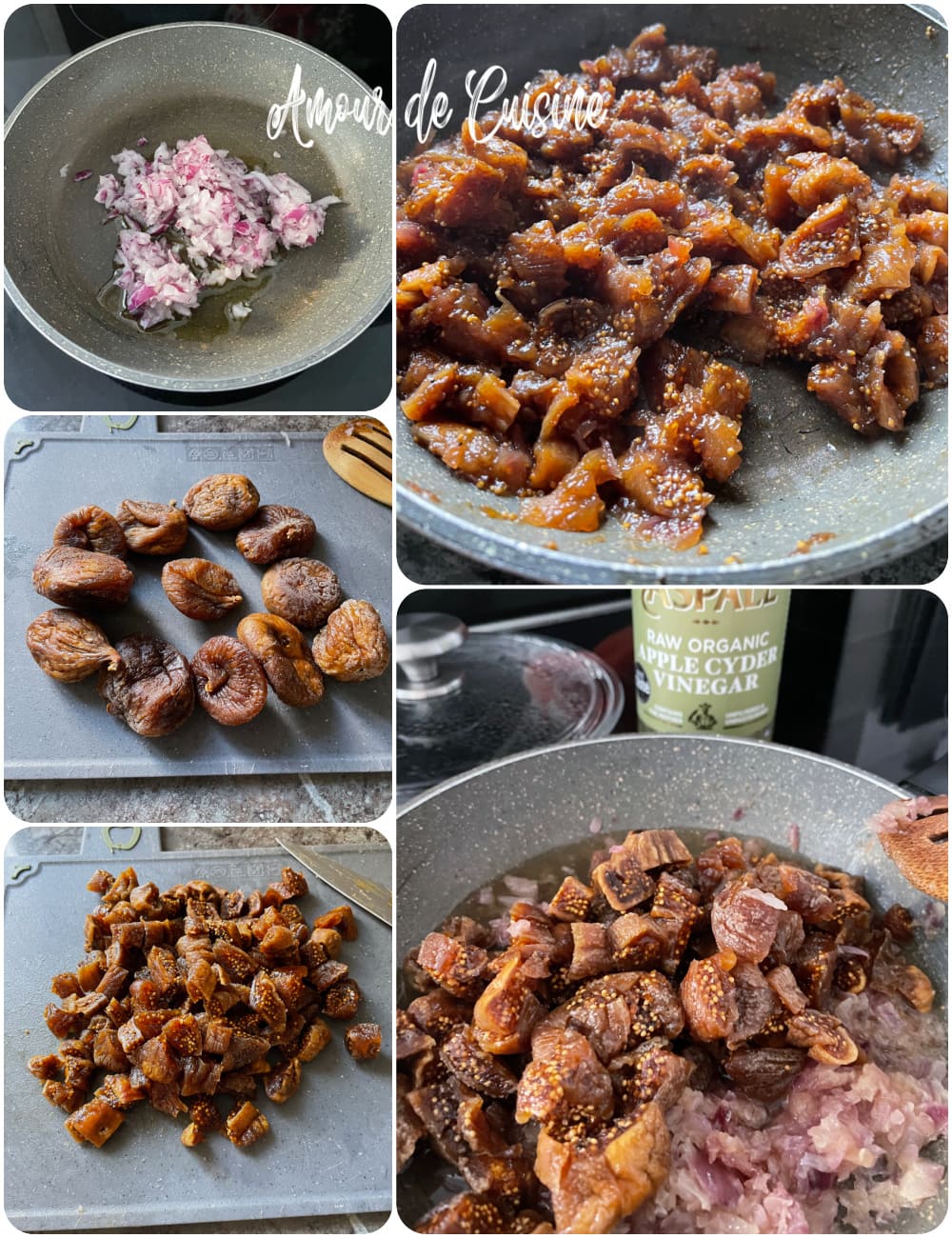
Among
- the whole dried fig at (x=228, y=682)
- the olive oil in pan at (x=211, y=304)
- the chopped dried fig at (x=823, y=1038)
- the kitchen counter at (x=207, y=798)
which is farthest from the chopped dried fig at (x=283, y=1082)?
the olive oil in pan at (x=211, y=304)

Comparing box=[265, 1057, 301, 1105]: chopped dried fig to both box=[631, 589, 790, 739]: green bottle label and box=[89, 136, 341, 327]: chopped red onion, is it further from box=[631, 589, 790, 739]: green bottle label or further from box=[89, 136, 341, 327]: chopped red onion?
box=[89, 136, 341, 327]: chopped red onion

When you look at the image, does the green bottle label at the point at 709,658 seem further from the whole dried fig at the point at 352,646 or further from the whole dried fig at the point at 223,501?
the whole dried fig at the point at 223,501

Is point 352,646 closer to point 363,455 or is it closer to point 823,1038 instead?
point 363,455

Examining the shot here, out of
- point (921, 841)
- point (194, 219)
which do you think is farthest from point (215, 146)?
point (921, 841)

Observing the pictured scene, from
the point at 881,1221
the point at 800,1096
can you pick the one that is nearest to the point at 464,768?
the point at 800,1096

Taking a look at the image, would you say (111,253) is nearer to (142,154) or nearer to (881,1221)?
(142,154)

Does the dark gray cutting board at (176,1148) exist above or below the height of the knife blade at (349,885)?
below
